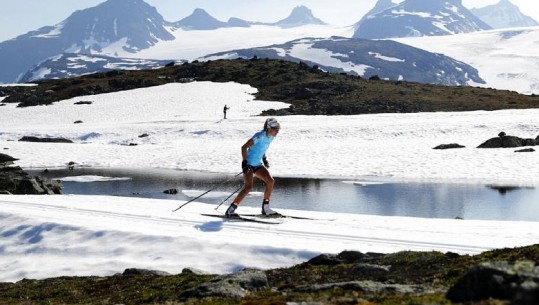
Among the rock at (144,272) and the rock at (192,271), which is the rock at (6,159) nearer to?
the rock at (144,272)

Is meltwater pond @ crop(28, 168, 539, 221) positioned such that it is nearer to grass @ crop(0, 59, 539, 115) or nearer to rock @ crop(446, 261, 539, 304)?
rock @ crop(446, 261, 539, 304)

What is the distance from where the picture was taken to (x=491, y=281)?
7156mm

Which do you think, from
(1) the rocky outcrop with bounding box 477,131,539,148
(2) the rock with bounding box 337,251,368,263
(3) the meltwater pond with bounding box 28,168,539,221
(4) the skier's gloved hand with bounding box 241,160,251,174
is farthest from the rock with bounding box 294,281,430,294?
(1) the rocky outcrop with bounding box 477,131,539,148

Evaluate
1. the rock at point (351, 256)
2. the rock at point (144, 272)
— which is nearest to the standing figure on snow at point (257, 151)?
the rock at point (144, 272)

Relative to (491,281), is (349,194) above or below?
below

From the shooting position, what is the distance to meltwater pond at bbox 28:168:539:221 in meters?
26.2

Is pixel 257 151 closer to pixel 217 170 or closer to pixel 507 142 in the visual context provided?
pixel 217 170

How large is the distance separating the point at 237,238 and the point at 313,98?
83139 millimetres

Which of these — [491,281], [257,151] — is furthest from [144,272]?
[491,281]

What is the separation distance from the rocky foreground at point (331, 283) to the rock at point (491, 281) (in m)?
0.01

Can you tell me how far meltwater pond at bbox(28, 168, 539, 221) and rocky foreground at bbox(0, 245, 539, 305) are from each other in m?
9.95

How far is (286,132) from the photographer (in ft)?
205

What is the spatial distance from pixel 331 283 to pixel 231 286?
1.82m

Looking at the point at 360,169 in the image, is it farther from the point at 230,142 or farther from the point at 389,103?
the point at 389,103
